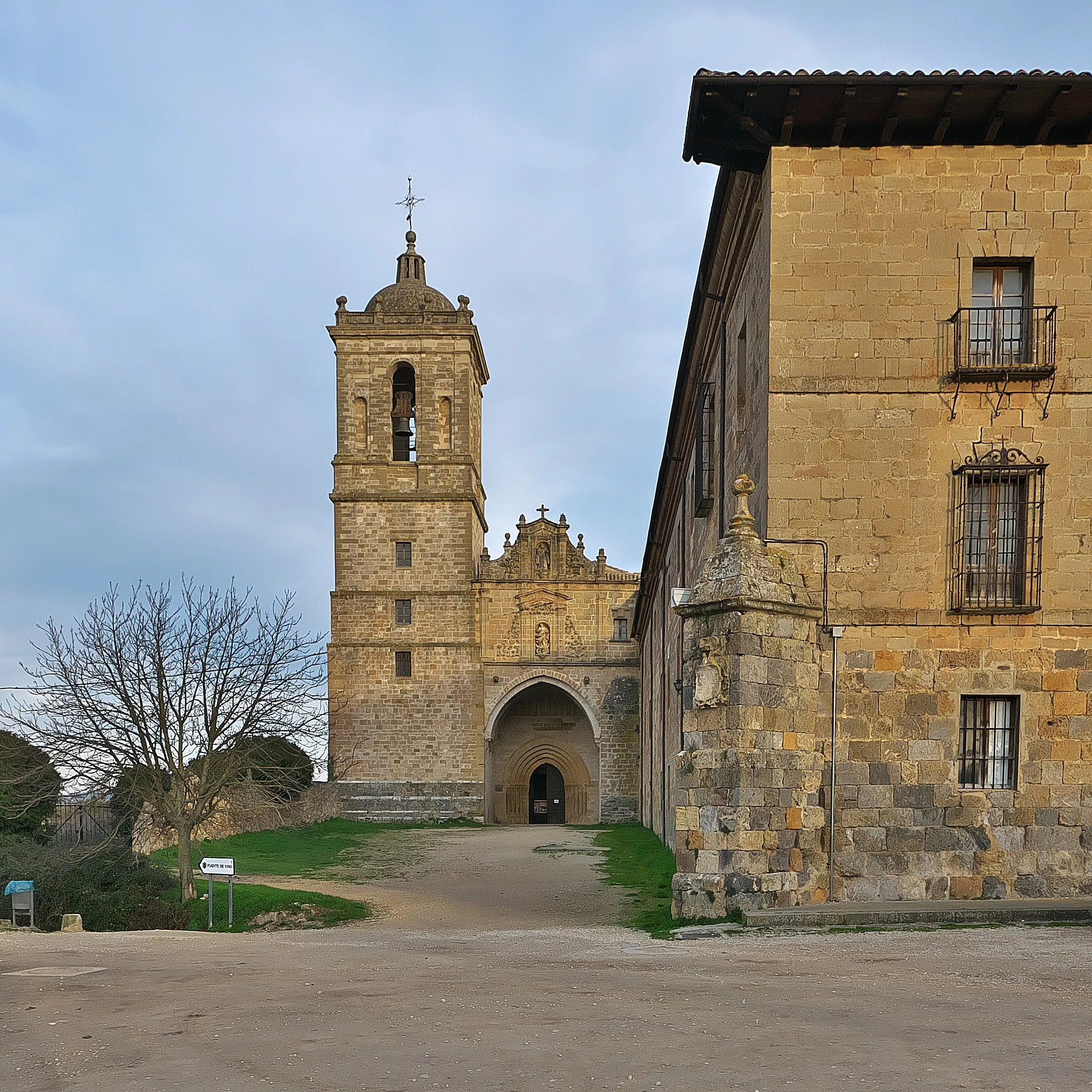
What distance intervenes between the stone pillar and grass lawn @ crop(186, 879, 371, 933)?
19.9ft

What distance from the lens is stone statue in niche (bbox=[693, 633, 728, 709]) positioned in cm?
1058

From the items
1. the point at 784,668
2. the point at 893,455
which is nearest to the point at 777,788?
the point at 784,668

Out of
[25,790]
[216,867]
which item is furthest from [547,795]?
[216,867]

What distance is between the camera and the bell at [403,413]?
134ft

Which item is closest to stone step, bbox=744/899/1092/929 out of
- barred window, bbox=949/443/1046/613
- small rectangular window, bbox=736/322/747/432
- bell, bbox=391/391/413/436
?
barred window, bbox=949/443/1046/613

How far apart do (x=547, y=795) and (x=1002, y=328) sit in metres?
34.5

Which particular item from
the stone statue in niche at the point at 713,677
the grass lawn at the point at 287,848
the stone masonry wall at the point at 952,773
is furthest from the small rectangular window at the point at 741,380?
the grass lawn at the point at 287,848

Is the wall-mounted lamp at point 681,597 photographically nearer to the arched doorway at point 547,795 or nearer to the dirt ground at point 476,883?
the dirt ground at point 476,883

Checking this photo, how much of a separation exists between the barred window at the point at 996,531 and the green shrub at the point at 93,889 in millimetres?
11865

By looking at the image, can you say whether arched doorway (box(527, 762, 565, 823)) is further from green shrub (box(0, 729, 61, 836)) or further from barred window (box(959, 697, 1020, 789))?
barred window (box(959, 697, 1020, 789))

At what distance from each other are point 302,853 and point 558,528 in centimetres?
1906

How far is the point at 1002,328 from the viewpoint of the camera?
11.5 metres

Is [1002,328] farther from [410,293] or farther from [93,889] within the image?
[410,293]

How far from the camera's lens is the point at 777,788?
10.6m
